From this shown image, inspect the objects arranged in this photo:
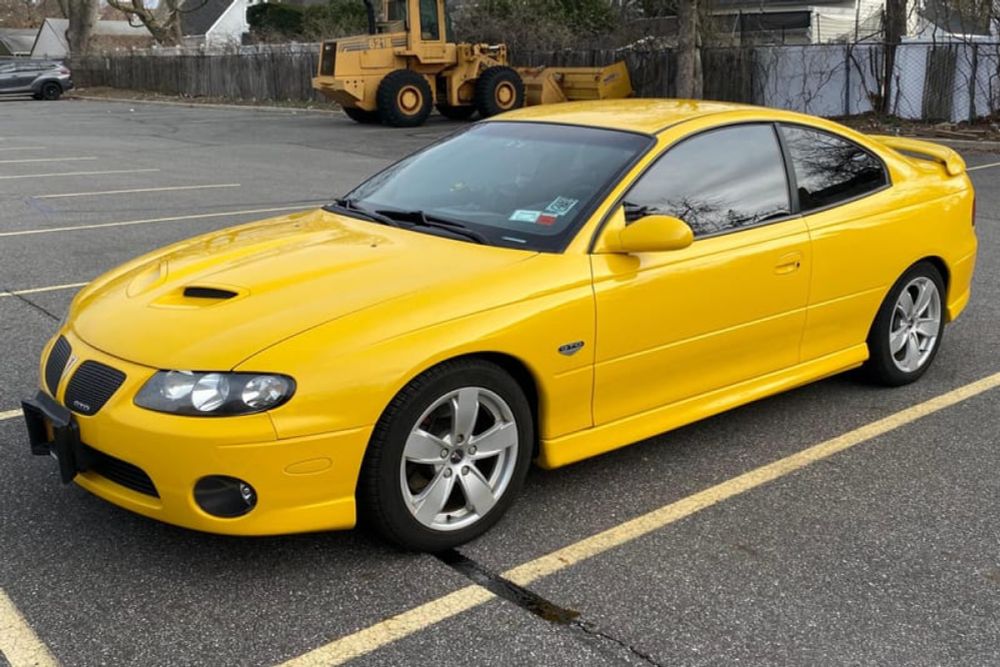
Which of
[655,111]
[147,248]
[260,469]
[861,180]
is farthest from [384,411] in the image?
[147,248]

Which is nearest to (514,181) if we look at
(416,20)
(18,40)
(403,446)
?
(403,446)

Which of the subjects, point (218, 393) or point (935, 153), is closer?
point (218, 393)

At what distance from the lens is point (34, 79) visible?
36375 mm

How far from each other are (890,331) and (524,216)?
7.25ft

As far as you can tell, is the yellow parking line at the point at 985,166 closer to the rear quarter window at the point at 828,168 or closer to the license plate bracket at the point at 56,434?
the rear quarter window at the point at 828,168

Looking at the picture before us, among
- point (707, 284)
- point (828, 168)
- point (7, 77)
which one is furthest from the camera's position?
point (7, 77)

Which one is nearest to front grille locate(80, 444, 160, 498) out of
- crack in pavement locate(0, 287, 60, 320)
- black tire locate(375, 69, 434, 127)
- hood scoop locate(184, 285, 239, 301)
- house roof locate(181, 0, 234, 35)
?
hood scoop locate(184, 285, 239, 301)

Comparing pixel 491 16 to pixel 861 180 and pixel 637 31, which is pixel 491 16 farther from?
pixel 861 180

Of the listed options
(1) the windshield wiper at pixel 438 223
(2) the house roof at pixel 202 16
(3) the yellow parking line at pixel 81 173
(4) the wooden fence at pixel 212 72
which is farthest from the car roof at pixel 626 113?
(2) the house roof at pixel 202 16

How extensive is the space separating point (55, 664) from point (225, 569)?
64cm

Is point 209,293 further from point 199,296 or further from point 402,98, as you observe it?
point 402,98

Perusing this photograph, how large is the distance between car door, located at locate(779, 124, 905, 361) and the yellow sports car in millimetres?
14

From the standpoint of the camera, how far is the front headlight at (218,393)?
3.07 m

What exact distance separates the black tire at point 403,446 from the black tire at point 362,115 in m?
20.1
